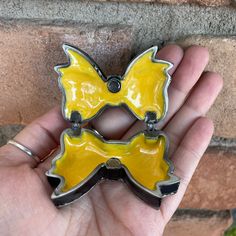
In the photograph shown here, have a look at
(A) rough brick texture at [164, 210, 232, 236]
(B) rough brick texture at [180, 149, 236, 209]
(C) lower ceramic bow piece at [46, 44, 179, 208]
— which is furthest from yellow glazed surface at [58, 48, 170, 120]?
(A) rough brick texture at [164, 210, 232, 236]

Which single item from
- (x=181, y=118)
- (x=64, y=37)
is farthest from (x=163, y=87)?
(x=64, y=37)

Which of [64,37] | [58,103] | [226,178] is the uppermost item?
[64,37]

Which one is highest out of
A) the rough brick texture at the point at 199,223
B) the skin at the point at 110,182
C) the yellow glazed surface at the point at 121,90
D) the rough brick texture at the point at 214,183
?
the yellow glazed surface at the point at 121,90

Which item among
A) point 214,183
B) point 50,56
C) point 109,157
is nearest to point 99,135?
point 109,157

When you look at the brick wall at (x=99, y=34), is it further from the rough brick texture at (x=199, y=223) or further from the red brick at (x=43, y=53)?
the rough brick texture at (x=199, y=223)

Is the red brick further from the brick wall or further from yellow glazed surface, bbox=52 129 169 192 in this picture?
yellow glazed surface, bbox=52 129 169 192

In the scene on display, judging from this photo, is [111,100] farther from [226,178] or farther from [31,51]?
[226,178]

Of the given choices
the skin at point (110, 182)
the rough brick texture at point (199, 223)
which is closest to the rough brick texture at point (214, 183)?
the rough brick texture at point (199, 223)

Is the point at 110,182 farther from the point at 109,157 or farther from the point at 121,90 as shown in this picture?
the point at 121,90
